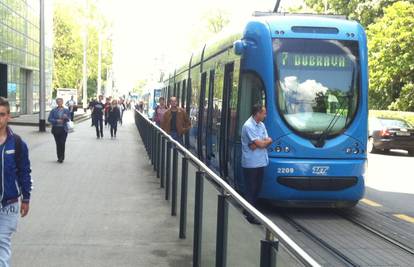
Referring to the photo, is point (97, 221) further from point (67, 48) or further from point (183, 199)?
point (67, 48)

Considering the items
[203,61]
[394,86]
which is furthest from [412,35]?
[203,61]

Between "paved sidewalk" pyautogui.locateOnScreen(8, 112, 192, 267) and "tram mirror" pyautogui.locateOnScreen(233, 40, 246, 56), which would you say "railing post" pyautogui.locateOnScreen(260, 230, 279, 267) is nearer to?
"paved sidewalk" pyautogui.locateOnScreen(8, 112, 192, 267)

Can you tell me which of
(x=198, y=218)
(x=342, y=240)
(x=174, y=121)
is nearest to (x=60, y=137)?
(x=174, y=121)

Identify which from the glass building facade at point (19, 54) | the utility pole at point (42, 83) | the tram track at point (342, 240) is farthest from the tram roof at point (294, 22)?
the glass building facade at point (19, 54)

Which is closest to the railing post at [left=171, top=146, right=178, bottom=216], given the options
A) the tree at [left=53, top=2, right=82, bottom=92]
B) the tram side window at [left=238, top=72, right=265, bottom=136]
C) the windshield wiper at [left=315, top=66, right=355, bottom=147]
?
the tram side window at [left=238, top=72, right=265, bottom=136]

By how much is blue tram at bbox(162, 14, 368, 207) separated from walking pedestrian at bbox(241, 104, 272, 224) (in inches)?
22.1

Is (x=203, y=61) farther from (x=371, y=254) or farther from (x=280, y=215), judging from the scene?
(x=371, y=254)

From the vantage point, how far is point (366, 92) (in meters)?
10.0

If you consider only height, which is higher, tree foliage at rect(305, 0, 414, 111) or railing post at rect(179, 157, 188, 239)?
tree foliage at rect(305, 0, 414, 111)

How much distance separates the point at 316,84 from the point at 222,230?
18.3 ft

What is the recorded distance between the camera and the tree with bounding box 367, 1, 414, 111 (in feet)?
108

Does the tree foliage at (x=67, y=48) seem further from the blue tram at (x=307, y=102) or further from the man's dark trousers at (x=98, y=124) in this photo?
the blue tram at (x=307, y=102)

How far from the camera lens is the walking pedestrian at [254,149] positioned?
877 centimetres

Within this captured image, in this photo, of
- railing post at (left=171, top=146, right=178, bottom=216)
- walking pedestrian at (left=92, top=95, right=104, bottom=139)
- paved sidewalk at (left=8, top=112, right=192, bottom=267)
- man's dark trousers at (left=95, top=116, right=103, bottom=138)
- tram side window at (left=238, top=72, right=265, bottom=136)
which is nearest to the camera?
paved sidewalk at (left=8, top=112, right=192, bottom=267)
